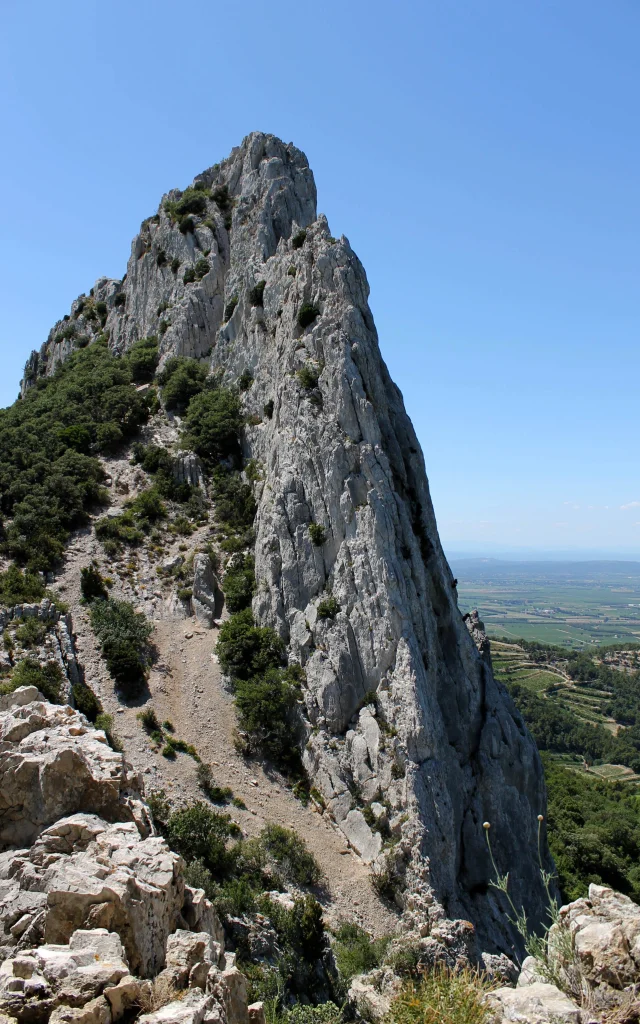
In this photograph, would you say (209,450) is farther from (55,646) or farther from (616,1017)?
(616,1017)

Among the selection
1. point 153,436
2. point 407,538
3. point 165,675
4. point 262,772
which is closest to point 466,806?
point 262,772

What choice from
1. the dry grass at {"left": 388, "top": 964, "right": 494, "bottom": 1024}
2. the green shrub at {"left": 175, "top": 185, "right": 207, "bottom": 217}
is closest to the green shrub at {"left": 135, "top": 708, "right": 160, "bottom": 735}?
the dry grass at {"left": 388, "top": 964, "right": 494, "bottom": 1024}

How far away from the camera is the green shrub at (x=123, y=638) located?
2906cm

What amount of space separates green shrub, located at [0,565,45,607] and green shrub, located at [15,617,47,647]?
176 centimetres

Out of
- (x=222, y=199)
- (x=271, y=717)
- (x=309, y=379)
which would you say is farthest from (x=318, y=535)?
(x=222, y=199)

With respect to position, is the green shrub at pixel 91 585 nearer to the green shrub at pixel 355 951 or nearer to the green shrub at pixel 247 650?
the green shrub at pixel 247 650

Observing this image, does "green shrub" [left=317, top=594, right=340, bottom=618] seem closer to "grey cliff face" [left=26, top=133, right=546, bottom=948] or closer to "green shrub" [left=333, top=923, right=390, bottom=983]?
"grey cliff face" [left=26, top=133, right=546, bottom=948]

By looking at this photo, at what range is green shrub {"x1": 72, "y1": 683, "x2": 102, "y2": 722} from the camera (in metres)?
26.3

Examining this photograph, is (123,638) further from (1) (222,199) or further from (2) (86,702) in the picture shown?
(1) (222,199)

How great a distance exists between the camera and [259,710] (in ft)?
94.9

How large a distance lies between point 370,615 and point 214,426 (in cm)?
2064

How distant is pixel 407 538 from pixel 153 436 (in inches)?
938

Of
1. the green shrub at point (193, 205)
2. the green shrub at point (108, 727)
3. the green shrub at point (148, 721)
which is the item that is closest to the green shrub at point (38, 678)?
the green shrub at point (108, 727)

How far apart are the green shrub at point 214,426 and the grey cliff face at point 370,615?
1.17 meters
